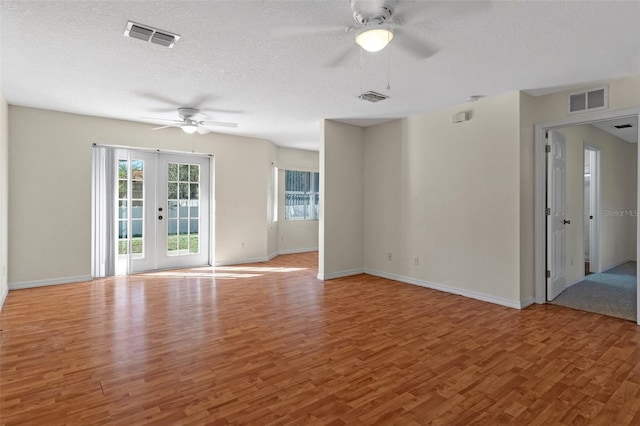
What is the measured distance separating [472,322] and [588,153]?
461 cm

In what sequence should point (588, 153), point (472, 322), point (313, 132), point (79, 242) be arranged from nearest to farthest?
1. point (472, 322)
2. point (79, 242)
3. point (588, 153)
4. point (313, 132)

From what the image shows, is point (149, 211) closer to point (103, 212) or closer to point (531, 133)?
point (103, 212)

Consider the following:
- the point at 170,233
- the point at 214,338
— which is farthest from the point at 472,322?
the point at 170,233

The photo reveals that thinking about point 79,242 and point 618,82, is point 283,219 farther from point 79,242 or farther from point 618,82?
point 618,82

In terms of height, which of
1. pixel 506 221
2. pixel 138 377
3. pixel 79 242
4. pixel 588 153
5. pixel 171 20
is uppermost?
pixel 171 20

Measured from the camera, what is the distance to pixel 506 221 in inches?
165

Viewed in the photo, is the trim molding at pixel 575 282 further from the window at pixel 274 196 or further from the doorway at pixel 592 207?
the window at pixel 274 196

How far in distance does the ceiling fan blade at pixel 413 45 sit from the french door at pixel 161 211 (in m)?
4.90

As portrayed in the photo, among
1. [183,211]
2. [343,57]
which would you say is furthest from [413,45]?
[183,211]

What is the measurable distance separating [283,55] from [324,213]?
2.90 metres

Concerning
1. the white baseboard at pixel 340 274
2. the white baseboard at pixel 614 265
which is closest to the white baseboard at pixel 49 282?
the white baseboard at pixel 340 274

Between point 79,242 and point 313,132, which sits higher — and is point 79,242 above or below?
below

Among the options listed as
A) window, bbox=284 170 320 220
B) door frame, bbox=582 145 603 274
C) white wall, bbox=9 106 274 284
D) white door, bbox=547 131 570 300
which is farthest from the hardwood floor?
window, bbox=284 170 320 220

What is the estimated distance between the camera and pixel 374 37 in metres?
2.28
